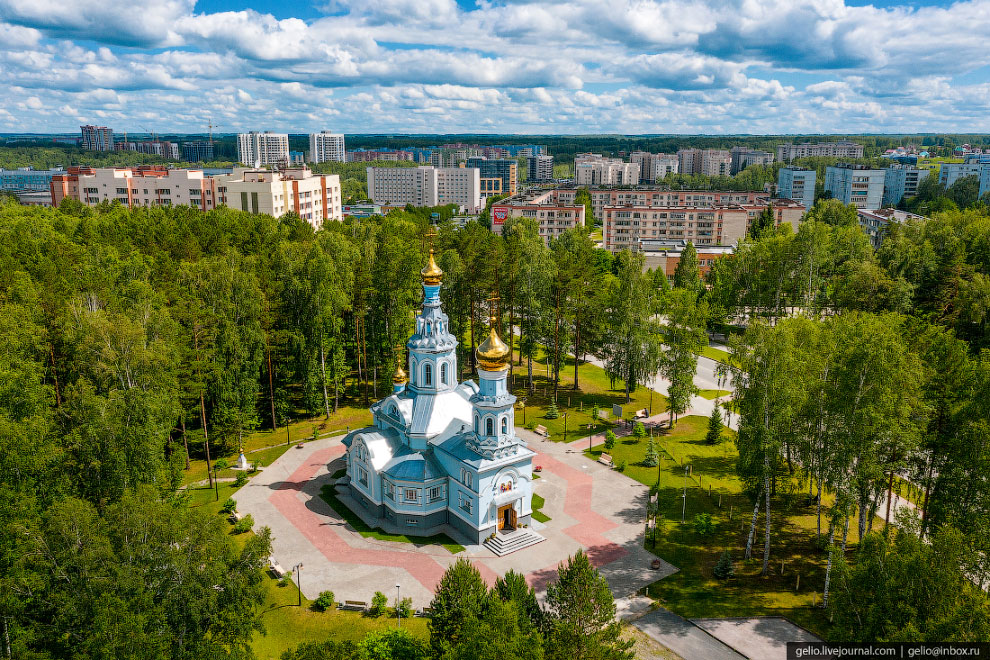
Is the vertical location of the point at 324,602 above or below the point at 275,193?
below

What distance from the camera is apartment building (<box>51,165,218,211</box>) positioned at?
262ft

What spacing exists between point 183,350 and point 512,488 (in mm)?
17453

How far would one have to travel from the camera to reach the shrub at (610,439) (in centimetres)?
3888

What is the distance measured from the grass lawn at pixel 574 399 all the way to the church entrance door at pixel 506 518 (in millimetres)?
10935

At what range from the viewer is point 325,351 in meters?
41.7

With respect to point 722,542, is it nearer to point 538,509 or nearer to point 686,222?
point 538,509

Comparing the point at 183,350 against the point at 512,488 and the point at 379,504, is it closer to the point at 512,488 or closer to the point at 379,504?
the point at 379,504

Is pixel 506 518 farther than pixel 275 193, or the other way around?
pixel 275 193

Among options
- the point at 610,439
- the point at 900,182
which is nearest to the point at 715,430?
the point at 610,439

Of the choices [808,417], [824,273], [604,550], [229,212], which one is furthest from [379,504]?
[824,273]

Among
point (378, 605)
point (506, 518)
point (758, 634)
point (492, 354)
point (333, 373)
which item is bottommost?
point (758, 634)

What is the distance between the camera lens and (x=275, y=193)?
75.9m

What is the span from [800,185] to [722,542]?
12867 centimetres

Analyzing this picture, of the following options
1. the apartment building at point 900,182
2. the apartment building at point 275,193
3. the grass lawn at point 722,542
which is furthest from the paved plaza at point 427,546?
the apartment building at point 900,182
